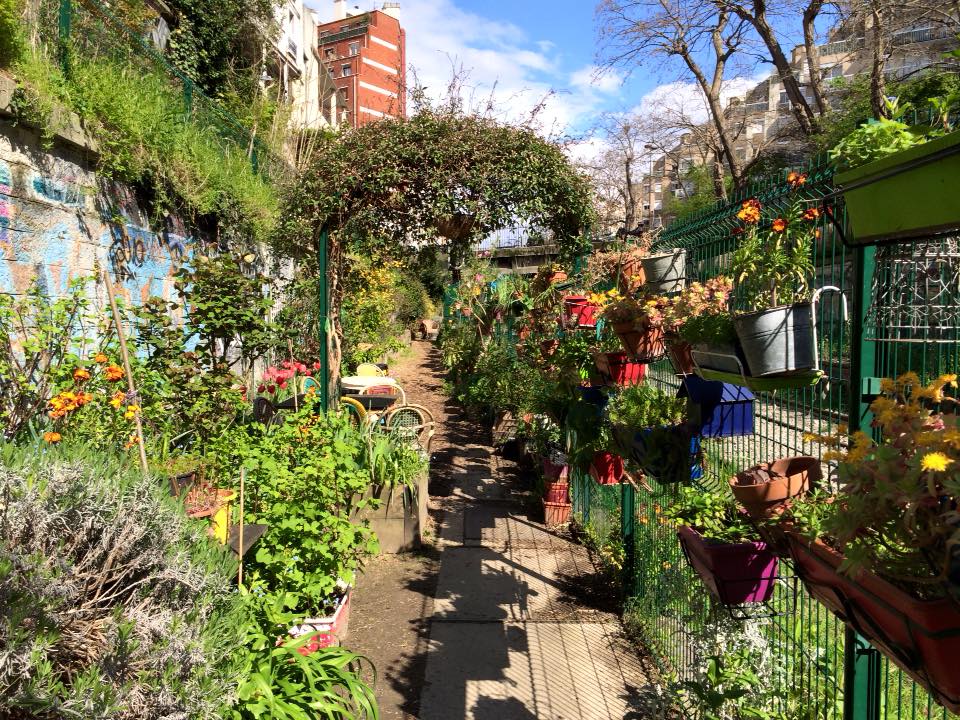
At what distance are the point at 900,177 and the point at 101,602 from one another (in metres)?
1.97

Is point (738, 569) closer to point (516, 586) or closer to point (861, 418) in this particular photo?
point (861, 418)

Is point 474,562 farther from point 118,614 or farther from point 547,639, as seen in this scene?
point 118,614

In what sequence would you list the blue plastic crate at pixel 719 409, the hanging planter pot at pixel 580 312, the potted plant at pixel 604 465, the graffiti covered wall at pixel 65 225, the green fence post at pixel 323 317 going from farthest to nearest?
the green fence post at pixel 323 317 < the hanging planter pot at pixel 580 312 < the graffiti covered wall at pixel 65 225 < the potted plant at pixel 604 465 < the blue plastic crate at pixel 719 409

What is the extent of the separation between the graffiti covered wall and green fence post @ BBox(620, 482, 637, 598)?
342 centimetres

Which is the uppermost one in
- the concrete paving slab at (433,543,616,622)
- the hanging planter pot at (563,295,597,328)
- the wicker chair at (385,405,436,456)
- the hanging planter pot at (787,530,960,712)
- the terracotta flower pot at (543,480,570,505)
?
the hanging planter pot at (563,295,597,328)

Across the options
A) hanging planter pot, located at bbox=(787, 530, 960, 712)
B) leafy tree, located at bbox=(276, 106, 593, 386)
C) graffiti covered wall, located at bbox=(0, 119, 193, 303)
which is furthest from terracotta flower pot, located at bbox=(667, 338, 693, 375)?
graffiti covered wall, located at bbox=(0, 119, 193, 303)

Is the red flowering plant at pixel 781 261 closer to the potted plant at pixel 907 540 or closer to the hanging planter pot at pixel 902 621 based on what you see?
the potted plant at pixel 907 540

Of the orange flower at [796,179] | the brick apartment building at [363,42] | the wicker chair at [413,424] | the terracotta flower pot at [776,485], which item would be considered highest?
the brick apartment building at [363,42]

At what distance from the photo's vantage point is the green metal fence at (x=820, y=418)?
1.71 meters

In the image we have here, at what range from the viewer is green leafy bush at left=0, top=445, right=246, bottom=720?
135 cm

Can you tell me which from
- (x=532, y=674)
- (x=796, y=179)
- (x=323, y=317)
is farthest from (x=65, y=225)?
(x=796, y=179)

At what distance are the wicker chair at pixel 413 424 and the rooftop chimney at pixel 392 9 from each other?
41022 millimetres

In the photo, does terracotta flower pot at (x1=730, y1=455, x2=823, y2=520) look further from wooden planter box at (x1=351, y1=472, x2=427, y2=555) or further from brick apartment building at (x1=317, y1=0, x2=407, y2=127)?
brick apartment building at (x1=317, y1=0, x2=407, y2=127)

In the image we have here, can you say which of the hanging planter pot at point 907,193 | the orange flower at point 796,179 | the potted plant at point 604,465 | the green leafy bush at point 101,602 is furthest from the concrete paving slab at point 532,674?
the hanging planter pot at point 907,193
